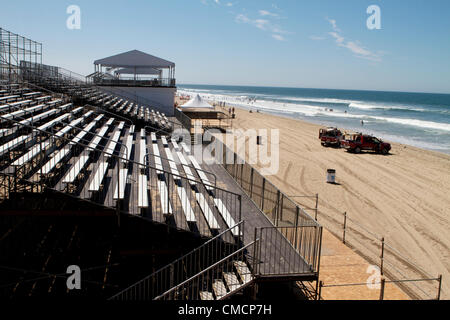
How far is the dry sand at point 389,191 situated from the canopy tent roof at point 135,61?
42.2ft

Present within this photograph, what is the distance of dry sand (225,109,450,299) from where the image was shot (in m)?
12.9

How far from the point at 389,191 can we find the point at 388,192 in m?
0.28

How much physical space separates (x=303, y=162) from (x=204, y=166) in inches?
532

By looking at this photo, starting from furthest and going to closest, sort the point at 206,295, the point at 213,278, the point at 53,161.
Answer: the point at 53,161, the point at 213,278, the point at 206,295

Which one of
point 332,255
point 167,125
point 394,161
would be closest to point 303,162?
point 394,161

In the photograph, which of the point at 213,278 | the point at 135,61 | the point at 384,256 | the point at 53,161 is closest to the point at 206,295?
the point at 213,278

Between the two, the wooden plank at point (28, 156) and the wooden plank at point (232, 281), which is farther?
the wooden plank at point (28, 156)

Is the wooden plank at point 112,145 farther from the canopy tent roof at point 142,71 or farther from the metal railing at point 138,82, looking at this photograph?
the canopy tent roof at point 142,71

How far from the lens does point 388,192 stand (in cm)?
1941

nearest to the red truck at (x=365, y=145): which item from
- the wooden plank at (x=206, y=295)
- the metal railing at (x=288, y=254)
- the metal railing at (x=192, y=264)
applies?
the metal railing at (x=288, y=254)

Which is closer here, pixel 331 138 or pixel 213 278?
pixel 213 278

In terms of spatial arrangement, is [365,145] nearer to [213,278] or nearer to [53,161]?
[213,278]

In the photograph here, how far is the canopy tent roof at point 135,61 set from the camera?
103 feet

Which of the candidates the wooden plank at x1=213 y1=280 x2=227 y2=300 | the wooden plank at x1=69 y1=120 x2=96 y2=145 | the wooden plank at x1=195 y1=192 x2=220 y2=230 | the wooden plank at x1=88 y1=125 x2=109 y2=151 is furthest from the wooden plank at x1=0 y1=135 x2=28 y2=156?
the wooden plank at x1=213 y1=280 x2=227 y2=300
